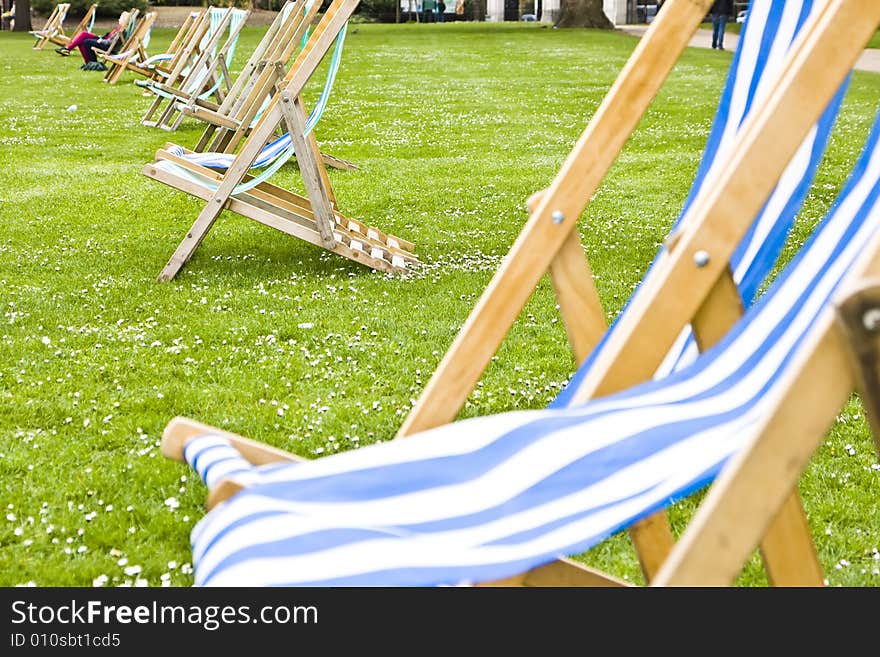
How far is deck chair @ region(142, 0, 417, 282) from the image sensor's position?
486 centimetres

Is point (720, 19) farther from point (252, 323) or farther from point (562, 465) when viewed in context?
point (562, 465)

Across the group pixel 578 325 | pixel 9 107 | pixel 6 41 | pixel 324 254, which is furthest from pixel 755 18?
pixel 6 41

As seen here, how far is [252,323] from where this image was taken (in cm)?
456

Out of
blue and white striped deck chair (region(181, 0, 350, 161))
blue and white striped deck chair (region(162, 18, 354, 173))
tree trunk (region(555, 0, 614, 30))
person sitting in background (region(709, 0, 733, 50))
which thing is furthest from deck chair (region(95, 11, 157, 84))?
tree trunk (region(555, 0, 614, 30))

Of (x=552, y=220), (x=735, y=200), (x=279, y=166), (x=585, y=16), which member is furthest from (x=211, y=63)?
(x=585, y=16)

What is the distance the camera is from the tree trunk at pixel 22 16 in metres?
33.7

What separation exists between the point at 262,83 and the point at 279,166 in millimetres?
1993

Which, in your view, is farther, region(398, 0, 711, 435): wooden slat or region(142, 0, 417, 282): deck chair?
region(142, 0, 417, 282): deck chair

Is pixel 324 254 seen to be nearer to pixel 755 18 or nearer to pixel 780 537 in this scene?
pixel 755 18

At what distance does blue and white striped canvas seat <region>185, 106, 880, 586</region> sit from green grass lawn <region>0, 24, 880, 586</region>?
3.33ft

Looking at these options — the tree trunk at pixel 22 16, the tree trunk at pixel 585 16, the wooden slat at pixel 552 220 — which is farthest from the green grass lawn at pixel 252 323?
the tree trunk at pixel 22 16

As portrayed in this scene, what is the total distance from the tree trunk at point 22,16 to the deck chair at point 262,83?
89.3 ft

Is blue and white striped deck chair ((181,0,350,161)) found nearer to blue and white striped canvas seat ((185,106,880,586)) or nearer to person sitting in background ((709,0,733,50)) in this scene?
blue and white striped canvas seat ((185,106,880,586))

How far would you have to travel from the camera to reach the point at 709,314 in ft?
5.99
